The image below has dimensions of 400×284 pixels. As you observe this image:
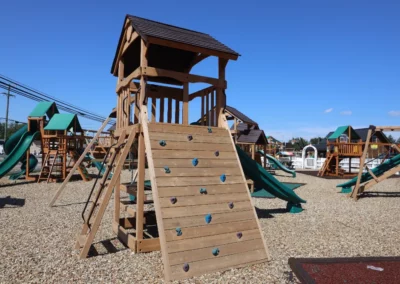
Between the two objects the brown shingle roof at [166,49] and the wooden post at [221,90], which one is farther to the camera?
the wooden post at [221,90]

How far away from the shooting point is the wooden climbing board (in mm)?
4555

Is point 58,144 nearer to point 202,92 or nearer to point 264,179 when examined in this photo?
point 202,92

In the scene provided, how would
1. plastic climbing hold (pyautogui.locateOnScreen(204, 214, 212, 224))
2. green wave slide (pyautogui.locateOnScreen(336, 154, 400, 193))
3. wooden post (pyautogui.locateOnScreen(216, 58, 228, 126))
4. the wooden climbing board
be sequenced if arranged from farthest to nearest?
green wave slide (pyautogui.locateOnScreen(336, 154, 400, 193)), wooden post (pyautogui.locateOnScreen(216, 58, 228, 126)), plastic climbing hold (pyautogui.locateOnScreen(204, 214, 212, 224)), the wooden climbing board

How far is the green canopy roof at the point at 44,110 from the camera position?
16484 mm

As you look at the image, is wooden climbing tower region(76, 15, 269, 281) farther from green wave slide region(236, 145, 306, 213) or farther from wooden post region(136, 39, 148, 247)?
green wave slide region(236, 145, 306, 213)

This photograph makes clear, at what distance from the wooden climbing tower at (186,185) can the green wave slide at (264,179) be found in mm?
1745

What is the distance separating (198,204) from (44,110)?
14531 millimetres

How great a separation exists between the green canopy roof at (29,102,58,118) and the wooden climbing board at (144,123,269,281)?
1336 cm

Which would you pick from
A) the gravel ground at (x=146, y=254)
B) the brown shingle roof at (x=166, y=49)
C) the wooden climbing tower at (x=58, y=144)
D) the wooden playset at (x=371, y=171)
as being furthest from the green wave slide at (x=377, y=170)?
the wooden climbing tower at (x=58, y=144)

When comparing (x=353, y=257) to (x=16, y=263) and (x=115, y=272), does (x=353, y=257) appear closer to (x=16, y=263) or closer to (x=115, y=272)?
(x=115, y=272)

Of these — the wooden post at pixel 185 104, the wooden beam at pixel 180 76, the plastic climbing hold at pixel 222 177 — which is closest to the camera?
the plastic climbing hold at pixel 222 177

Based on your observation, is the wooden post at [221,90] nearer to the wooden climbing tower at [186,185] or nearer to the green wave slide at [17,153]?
the wooden climbing tower at [186,185]

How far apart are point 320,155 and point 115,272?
51.3m

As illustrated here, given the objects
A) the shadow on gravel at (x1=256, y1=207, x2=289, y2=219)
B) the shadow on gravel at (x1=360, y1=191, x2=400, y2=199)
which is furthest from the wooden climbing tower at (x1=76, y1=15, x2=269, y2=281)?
the shadow on gravel at (x1=360, y1=191, x2=400, y2=199)
